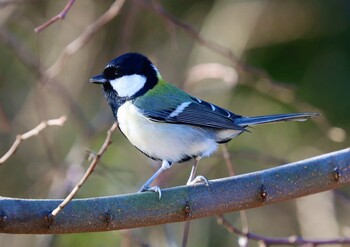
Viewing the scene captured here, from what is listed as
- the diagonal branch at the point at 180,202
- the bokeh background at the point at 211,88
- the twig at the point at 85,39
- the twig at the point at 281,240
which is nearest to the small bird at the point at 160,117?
the twig at the point at 85,39

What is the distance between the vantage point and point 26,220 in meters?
1.90

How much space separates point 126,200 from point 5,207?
1.18ft

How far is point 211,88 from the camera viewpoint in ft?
13.9

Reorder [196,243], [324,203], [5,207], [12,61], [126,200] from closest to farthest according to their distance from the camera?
[5,207], [126,200], [324,203], [196,243], [12,61]

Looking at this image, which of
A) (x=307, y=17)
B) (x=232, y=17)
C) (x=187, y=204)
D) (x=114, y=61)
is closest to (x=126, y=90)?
(x=114, y=61)

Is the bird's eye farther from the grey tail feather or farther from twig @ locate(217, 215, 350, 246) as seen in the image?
twig @ locate(217, 215, 350, 246)

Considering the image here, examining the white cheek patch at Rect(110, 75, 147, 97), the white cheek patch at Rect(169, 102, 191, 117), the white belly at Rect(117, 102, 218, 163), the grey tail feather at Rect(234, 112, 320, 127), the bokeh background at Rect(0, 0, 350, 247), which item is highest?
the grey tail feather at Rect(234, 112, 320, 127)

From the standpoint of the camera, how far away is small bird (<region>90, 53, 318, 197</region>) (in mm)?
2859

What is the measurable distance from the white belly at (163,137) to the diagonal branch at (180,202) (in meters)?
0.69

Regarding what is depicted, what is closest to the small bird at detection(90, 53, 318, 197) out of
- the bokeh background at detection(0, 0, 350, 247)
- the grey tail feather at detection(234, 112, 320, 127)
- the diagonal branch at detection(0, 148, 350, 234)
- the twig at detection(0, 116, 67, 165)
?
the grey tail feather at detection(234, 112, 320, 127)

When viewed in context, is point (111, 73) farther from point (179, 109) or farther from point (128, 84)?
Result: point (179, 109)

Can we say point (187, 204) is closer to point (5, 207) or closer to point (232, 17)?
point (5, 207)

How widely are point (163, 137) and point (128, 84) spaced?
330 mm

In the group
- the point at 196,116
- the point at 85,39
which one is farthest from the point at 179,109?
the point at 85,39
